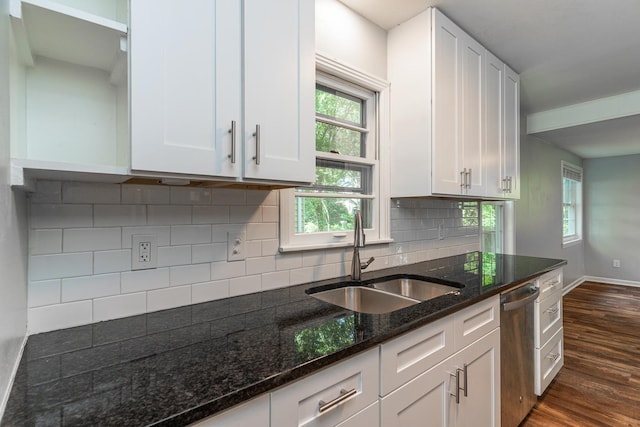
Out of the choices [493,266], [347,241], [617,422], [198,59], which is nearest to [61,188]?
[198,59]

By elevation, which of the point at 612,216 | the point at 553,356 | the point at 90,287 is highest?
the point at 612,216

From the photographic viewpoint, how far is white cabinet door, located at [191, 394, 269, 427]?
0.65 meters

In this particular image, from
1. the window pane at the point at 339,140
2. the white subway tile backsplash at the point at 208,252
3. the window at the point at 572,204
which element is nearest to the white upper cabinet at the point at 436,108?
the window pane at the point at 339,140

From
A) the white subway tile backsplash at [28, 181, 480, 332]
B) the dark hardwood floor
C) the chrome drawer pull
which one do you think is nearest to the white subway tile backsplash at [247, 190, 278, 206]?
the white subway tile backsplash at [28, 181, 480, 332]

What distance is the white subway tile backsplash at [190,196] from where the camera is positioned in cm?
A: 120

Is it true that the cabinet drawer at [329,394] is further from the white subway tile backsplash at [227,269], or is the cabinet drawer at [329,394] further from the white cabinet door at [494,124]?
the white cabinet door at [494,124]

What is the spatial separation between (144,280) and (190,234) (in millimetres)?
226

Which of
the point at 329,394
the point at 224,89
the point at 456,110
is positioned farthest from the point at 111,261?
the point at 456,110

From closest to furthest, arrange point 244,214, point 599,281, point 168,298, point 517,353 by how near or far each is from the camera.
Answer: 1. point 168,298
2. point 244,214
3. point 517,353
4. point 599,281

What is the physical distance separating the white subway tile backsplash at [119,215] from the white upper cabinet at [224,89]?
31 centimetres

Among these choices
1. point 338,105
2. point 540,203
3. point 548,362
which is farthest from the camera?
point 540,203

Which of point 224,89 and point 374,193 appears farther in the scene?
point 374,193

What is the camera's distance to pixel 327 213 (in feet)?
5.88

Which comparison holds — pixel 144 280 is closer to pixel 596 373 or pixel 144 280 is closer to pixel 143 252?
pixel 143 252
